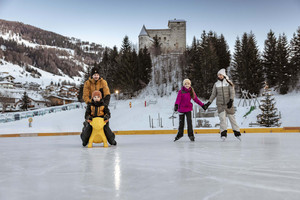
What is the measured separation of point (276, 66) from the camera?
33.2 meters

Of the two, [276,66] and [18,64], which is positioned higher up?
[18,64]

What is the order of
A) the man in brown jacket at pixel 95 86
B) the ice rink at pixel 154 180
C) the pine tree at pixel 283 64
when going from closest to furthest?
the ice rink at pixel 154 180 < the man in brown jacket at pixel 95 86 < the pine tree at pixel 283 64

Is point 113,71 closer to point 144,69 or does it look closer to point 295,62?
point 144,69

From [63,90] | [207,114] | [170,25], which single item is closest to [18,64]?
[63,90]

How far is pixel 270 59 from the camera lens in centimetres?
3500

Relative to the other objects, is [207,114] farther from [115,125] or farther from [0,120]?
[0,120]

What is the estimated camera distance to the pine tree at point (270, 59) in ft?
111

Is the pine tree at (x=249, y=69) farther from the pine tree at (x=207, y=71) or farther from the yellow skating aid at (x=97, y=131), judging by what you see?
the yellow skating aid at (x=97, y=131)

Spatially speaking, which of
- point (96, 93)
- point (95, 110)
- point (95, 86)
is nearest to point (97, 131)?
point (95, 110)

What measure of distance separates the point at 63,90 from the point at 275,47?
8818 cm

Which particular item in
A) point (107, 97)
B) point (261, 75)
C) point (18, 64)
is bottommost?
point (107, 97)

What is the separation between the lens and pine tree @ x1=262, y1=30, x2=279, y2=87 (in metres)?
33.8

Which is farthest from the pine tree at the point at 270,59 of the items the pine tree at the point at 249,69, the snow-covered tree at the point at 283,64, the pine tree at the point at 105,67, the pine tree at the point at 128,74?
the pine tree at the point at 105,67

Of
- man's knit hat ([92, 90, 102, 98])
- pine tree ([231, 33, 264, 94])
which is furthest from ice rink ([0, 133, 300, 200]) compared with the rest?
pine tree ([231, 33, 264, 94])
